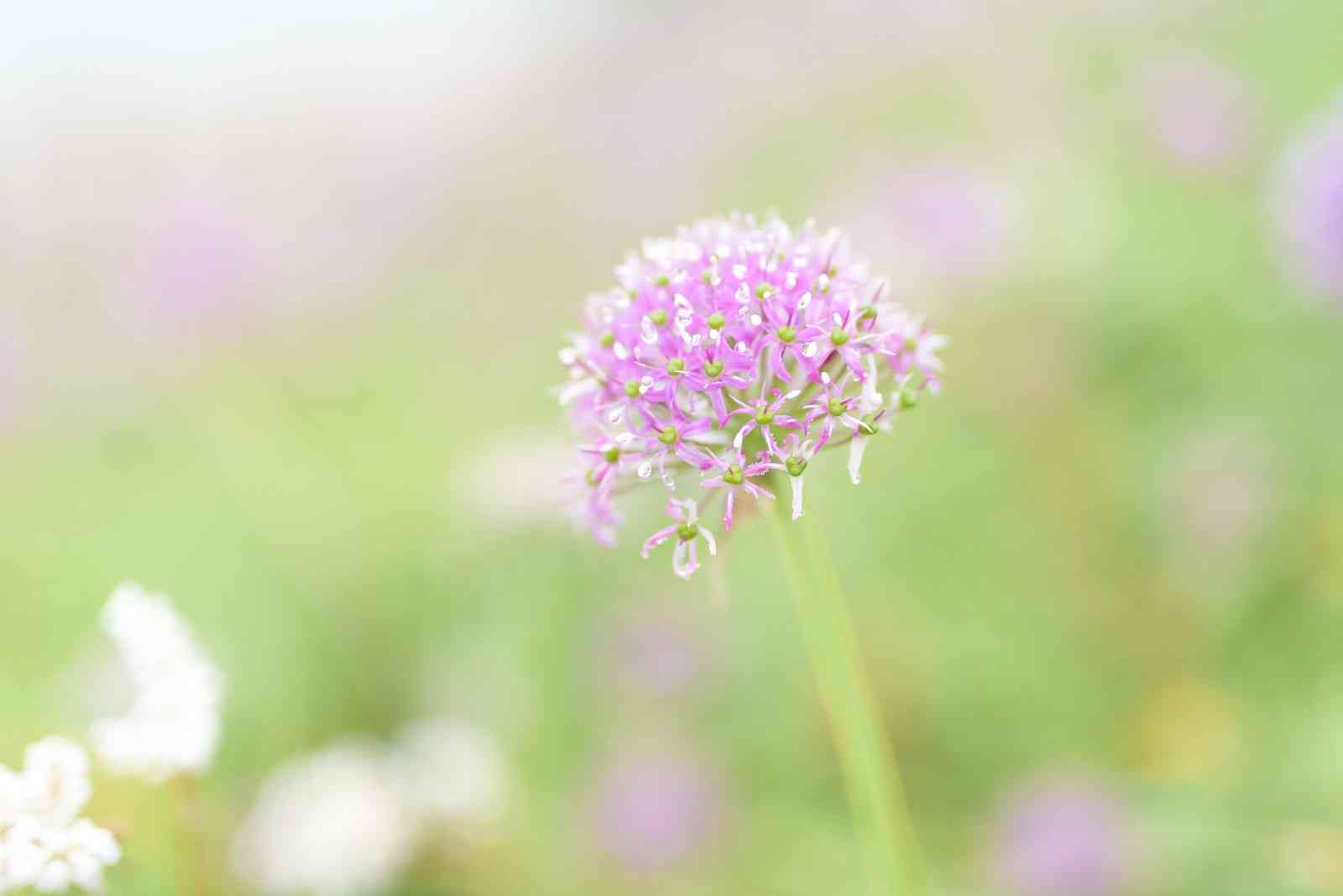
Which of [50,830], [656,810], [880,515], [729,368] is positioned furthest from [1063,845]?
[50,830]

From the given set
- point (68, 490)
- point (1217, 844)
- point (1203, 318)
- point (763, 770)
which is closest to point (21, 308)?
point (68, 490)

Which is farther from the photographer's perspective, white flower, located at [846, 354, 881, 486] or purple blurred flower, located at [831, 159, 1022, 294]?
purple blurred flower, located at [831, 159, 1022, 294]

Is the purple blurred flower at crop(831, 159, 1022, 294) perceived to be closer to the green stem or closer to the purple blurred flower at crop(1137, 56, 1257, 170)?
the purple blurred flower at crop(1137, 56, 1257, 170)

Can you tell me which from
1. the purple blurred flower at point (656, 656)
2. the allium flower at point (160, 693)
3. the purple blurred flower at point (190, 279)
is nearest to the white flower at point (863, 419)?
the allium flower at point (160, 693)

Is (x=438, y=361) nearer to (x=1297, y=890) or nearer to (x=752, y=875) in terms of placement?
(x=752, y=875)

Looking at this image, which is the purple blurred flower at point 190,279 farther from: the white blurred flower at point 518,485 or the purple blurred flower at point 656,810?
the purple blurred flower at point 656,810

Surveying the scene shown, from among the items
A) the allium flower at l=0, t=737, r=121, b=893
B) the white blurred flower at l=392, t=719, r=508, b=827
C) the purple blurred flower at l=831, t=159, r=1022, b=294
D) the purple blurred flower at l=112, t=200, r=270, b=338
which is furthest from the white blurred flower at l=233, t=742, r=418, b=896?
the purple blurred flower at l=112, t=200, r=270, b=338
